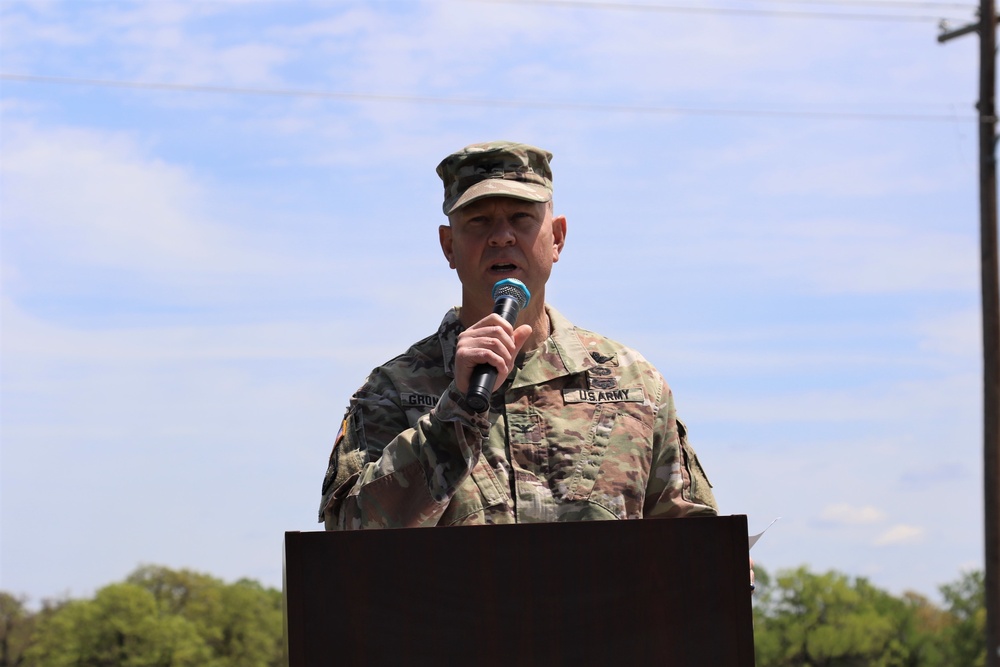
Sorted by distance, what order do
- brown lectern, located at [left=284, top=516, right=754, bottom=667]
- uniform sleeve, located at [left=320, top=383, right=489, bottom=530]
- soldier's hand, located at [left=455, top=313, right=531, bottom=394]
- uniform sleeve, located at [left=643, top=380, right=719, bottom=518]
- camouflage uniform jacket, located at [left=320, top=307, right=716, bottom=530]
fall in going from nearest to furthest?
brown lectern, located at [left=284, top=516, right=754, bottom=667] → soldier's hand, located at [left=455, top=313, right=531, bottom=394] → uniform sleeve, located at [left=320, top=383, right=489, bottom=530] → camouflage uniform jacket, located at [left=320, top=307, right=716, bottom=530] → uniform sleeve, located at [left=643, top=380, right=719, bottom=518]

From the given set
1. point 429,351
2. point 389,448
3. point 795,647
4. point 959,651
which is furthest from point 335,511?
point 959,651

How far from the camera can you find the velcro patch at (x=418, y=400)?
10.2 ft

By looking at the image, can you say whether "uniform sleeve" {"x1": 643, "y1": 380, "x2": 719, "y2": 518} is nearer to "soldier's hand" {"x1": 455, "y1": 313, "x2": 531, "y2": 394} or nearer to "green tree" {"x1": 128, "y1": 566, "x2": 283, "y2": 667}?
"soldier's hand" {"x1": 455, "y1": 313, "x2": 531, "y2": 394}

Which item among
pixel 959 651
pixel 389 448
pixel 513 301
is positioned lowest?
pixel 959 651

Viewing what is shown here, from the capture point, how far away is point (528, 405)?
321 cm

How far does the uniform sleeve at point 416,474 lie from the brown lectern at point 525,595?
18.4 inches

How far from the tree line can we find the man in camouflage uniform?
12.4m

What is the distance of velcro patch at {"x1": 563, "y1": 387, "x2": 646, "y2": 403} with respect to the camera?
3244 millimetres

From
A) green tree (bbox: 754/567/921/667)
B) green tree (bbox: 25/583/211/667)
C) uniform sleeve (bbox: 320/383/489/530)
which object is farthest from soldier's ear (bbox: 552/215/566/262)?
green tree (bbox: 25/583/211/667)

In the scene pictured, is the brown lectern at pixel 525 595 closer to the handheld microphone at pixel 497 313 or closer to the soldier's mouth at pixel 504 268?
the handheld microphone at pixel 497 313

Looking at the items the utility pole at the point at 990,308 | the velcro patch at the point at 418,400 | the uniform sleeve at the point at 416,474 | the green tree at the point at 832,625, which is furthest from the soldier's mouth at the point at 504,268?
the green tree at the point at 832,625

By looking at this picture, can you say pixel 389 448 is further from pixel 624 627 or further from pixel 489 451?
pixel 624 627

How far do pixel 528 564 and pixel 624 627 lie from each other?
189 millimetres

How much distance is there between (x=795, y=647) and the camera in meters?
14.9
